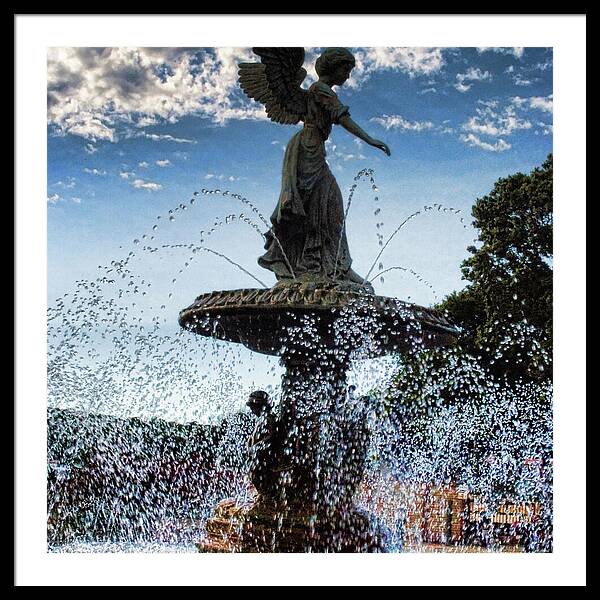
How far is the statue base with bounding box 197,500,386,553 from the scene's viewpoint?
646 cm

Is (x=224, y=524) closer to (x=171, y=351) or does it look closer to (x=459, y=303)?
(x=171, y=351)

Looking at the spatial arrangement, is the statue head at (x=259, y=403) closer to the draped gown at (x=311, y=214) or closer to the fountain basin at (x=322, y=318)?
the fountain basin at (x=322, y=318)

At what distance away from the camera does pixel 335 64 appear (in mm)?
7691

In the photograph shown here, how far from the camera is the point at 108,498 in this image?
350 inches

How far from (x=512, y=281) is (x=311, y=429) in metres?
10.8

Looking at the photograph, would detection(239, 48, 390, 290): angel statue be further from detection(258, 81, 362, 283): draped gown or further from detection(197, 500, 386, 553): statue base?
detection(197, 500, 386, 553): statue base

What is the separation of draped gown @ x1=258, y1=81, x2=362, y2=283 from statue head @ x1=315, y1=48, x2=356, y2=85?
0.41 feet

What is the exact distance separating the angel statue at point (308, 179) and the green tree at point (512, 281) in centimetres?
791

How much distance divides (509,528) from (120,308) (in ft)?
15.2

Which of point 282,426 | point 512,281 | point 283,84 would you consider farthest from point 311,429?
point 512,281

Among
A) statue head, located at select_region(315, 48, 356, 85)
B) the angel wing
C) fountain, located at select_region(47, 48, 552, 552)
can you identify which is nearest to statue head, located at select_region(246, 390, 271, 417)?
fountain, located at select_region(47, 48, 552, 552)

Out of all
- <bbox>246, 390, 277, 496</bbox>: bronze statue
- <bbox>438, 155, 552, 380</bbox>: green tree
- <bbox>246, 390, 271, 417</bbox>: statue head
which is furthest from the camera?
<bbox>438, 155, 552, 380</bbox>: green tree
